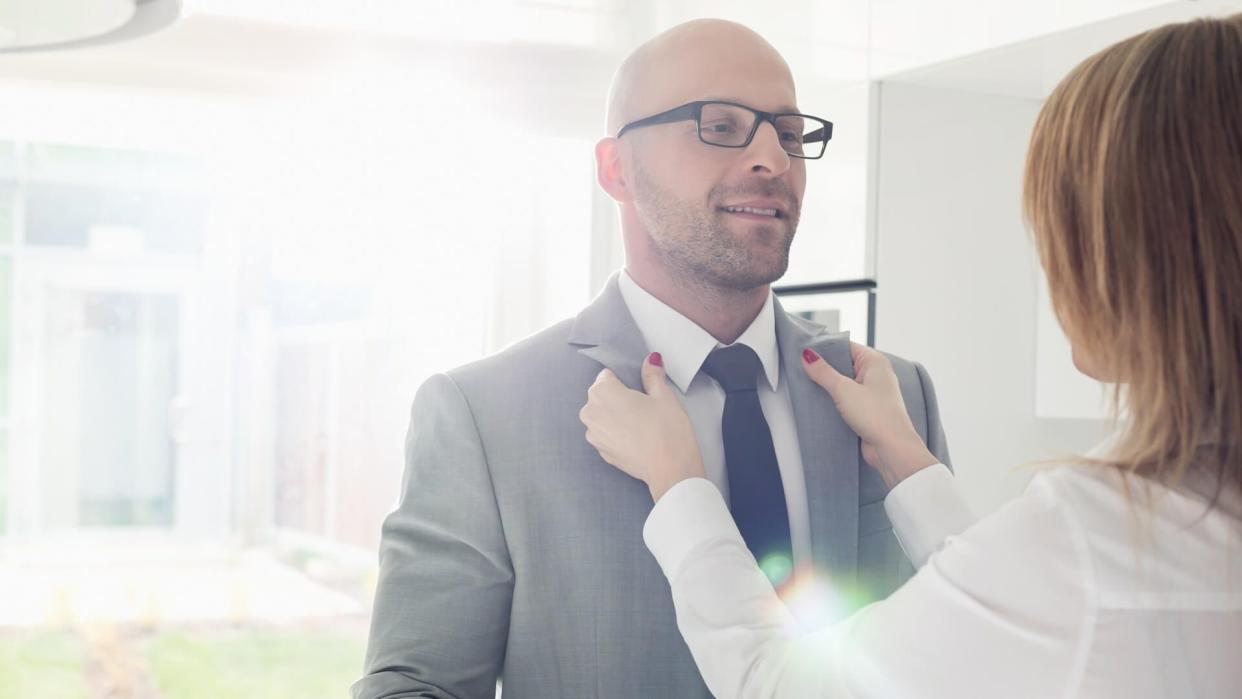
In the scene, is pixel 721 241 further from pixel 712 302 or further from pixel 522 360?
pixel 522 360

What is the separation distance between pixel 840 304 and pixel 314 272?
1646 mm

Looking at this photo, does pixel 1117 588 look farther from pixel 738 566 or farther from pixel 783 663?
pixel 738 566

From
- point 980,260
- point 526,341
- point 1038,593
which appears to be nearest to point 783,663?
point 1038,593

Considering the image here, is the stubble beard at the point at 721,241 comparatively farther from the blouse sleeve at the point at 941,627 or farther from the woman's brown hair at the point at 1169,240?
the woman's brown hair at the point at 1169,240

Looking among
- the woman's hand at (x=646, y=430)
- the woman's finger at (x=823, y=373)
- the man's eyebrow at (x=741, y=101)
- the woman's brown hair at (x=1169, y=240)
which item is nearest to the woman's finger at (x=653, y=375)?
the woman's hand at (x=646, y=430)

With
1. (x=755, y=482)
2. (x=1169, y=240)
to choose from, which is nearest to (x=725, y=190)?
(x=755, y=482)

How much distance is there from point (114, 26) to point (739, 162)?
77cm

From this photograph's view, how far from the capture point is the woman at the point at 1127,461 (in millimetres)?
899

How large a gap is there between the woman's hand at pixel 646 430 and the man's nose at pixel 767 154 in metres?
0.29

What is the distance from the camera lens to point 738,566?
126 cm

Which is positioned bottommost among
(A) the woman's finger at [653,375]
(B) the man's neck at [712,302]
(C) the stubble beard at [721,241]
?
(A) the woman's finger at [653,375]

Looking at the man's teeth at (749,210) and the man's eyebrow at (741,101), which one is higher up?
the man's eyebrow at (741,101)

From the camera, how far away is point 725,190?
158cm

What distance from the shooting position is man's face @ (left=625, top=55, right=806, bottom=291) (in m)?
1.58
